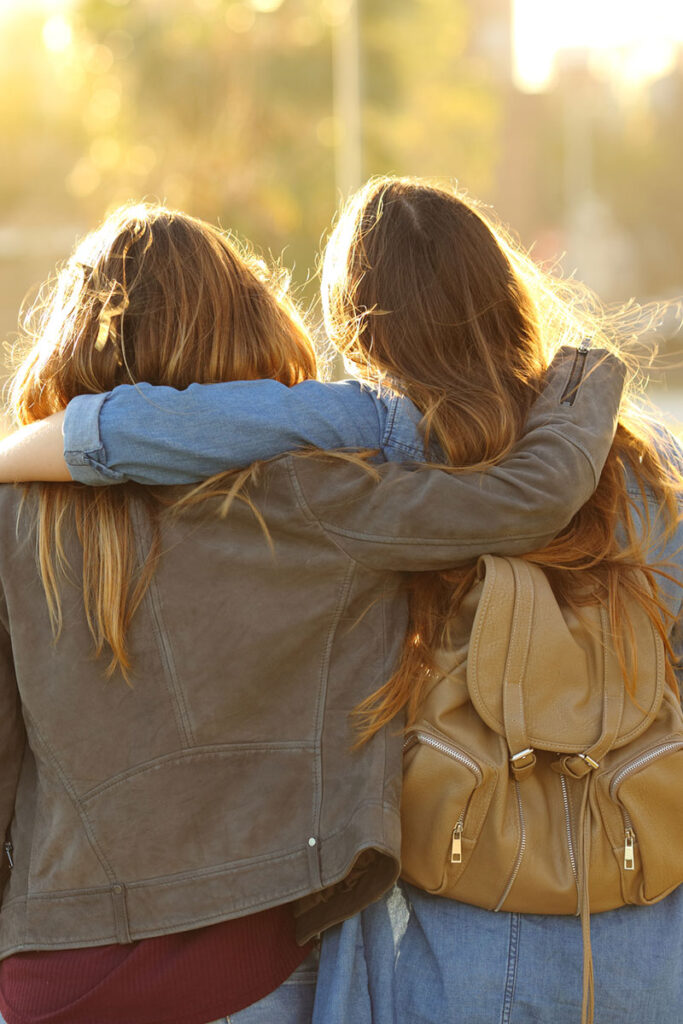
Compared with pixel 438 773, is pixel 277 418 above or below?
above

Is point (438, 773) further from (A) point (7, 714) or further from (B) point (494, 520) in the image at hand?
(A) point (7, 714)

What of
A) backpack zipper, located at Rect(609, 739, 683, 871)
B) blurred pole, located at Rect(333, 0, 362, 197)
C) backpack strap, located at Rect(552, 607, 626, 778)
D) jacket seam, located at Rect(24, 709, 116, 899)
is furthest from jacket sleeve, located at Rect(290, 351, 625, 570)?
blurred pole, located at Rect(333, 0, 362, 197)

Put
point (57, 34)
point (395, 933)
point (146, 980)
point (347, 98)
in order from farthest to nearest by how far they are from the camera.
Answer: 1. point (347, 98)
2. point (57, 34)
3. point (395, 933)
4. point (146, 980)

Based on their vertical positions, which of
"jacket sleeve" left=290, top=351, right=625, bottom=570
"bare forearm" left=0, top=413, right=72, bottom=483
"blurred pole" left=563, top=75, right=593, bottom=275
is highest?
"bare forearm" left=0, top=413, right=72, bottom=483

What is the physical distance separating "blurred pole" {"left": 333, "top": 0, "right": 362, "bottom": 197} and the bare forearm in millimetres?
8885

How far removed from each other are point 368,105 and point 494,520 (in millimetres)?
10479

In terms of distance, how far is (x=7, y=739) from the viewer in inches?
58.6

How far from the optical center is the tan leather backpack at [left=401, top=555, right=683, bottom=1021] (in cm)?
141

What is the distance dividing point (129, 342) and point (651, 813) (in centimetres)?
94

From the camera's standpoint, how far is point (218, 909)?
1408 millimetres

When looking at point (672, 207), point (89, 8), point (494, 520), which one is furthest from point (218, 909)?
point (89, 8)

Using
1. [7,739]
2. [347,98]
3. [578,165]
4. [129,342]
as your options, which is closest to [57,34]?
[347,98]

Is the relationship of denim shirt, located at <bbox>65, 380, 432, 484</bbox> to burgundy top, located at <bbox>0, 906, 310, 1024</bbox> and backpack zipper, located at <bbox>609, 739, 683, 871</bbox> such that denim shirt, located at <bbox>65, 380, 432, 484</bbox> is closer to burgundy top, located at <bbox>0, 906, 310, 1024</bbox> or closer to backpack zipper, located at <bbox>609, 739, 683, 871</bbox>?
backpack zipper, located at <bbox>609, 739, 683, 871</bbox>

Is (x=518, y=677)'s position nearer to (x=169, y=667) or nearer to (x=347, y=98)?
(x=169, y=667)
